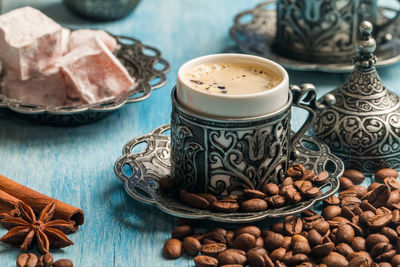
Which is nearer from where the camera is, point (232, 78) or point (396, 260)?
point (396, 260)

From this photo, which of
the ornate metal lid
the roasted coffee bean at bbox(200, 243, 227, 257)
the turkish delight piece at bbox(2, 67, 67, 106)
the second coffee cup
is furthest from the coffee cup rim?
the turkish delight piece at bbox(2, 67, 67, 106)

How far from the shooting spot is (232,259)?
51.5 inches

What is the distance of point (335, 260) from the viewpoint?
4.26 feet

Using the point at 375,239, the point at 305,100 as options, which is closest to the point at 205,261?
the point at 375,239

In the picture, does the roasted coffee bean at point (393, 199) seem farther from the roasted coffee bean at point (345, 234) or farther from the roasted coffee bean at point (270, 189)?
the roasted coffee bean at point (270, 189)

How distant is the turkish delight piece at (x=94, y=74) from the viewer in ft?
6.11

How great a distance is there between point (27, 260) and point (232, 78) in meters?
0.59

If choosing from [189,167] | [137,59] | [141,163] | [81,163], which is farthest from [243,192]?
[137,59]

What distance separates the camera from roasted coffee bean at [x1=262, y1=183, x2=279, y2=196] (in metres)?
1.42

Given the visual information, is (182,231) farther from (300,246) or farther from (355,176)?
(355,176)

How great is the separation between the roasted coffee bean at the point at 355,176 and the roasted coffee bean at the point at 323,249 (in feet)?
1.06

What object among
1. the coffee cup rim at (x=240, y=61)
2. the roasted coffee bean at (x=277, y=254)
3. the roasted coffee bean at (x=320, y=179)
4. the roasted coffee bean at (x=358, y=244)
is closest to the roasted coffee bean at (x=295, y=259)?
the roasted coffee bean at (x=277, y=254)

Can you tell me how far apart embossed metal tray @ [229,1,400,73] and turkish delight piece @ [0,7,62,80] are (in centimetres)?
68

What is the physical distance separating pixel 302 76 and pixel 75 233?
105 cm
